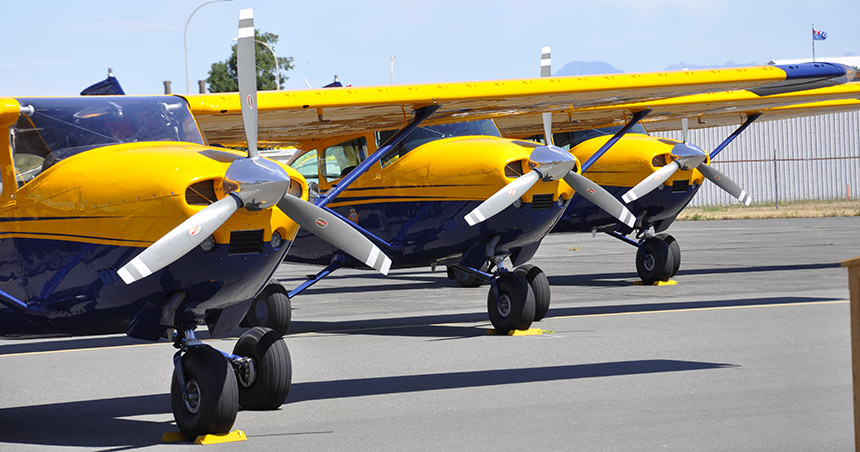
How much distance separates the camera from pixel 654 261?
16.4 metres

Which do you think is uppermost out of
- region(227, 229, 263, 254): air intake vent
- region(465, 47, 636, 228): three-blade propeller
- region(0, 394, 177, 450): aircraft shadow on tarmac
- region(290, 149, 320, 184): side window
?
region(290, 149, 320, 184): side window

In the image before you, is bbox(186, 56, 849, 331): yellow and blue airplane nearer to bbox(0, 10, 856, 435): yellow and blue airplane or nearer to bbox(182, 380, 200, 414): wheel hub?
bbox(0, 10, 856, 435): yellow and blue airplane

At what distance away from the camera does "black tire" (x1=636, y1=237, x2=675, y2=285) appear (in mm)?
16281

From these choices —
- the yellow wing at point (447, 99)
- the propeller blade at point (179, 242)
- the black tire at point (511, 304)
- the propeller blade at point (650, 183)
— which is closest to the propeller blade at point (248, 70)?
the propeller blade at point (179, 242)

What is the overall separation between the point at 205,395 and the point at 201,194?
1329 mm

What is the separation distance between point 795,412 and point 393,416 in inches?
107

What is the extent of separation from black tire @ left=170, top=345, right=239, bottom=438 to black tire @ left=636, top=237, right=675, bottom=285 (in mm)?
10598

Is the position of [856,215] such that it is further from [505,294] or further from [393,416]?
[393,416]

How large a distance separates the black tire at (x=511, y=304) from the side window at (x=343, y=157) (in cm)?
271

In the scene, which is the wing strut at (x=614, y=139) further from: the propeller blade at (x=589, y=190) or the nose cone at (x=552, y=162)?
the nose cone at (x=552, y=162)

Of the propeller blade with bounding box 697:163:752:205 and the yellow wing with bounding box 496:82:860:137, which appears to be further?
the propeller blade with bounding box 697:163:752:205

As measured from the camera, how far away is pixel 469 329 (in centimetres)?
1209

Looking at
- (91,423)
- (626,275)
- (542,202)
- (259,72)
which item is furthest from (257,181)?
(259,72)

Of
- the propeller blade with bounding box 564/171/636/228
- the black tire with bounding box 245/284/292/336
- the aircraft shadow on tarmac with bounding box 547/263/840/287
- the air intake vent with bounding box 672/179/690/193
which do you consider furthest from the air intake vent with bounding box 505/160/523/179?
the aircraft shadow on tarmac with bounding box 547/263/840/287
